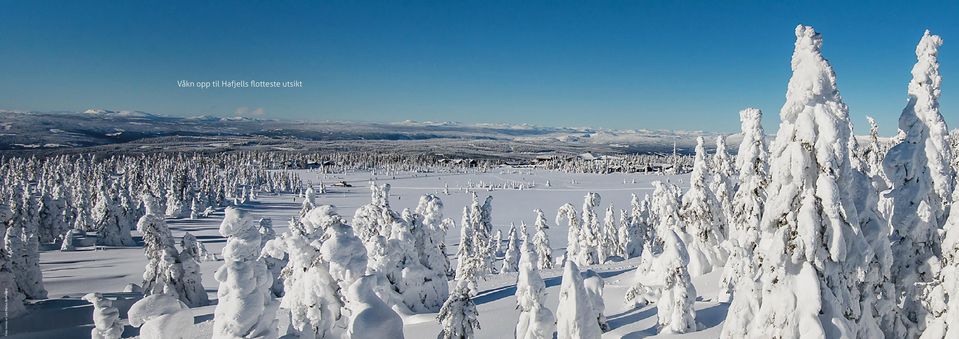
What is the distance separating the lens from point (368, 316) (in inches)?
411

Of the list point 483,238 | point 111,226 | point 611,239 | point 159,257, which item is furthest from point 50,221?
point 611,239

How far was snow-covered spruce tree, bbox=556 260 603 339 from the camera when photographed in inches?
575

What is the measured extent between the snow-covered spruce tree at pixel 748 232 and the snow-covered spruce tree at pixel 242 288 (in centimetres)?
862

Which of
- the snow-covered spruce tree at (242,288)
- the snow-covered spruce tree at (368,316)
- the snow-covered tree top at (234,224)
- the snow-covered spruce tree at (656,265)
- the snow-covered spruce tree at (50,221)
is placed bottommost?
the snow-covered spruce tree at (50,221)

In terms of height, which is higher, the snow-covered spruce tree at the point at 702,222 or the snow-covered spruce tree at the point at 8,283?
the snow-covered spruce tree at the point at 702,222

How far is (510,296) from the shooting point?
1106 inches

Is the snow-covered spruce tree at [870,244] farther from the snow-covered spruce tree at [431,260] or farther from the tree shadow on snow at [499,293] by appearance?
the snow-covered spruce tree at [431,260]

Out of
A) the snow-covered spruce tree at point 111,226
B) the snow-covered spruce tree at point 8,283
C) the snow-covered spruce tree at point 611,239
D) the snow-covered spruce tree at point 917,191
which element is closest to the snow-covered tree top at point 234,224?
the snow-covered spruce tree at point 917,191

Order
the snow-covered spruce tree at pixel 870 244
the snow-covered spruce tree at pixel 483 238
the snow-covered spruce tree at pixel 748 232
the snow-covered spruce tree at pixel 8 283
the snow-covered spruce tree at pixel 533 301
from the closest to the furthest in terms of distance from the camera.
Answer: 1. the snow-covered spruce tree at pixel 870 244
2. the snow-covered spruce tree at pixel 748 232
3. the snow-covered spruce tree at pixel 533 301
4. the snow-covered spruce tree at pixel 8 283
5. the snow-covered spruce tree at pixel 483 238

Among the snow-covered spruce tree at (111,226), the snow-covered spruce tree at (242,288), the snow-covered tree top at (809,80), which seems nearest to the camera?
the snow-covered spruce tree at (242,288)

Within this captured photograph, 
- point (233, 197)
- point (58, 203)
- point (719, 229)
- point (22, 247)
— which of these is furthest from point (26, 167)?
point (719, 229)

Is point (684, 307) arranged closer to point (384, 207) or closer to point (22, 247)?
point (384, 207)

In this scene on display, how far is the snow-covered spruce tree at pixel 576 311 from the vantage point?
14609 mm

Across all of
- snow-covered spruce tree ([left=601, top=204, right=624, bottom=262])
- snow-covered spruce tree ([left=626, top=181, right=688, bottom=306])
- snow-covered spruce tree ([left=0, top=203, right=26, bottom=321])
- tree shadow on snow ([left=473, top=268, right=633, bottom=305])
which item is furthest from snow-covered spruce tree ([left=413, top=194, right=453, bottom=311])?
snow-covered spruce tree ([left=601, top=204, right=624, bottom=262])
